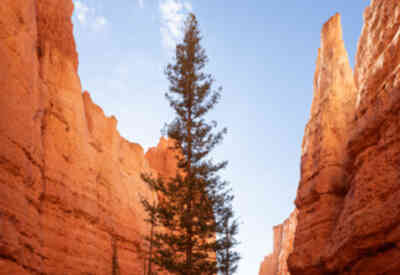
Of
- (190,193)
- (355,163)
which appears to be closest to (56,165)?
(190,193)

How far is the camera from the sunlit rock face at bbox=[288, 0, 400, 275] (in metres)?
10.2

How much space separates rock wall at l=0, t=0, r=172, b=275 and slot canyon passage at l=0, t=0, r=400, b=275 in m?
0.06

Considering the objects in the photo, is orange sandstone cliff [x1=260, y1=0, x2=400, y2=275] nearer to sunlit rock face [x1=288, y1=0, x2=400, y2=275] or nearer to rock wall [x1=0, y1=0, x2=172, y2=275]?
sunlit rock face [x1=288, y1=0, x2=400, y2=275]

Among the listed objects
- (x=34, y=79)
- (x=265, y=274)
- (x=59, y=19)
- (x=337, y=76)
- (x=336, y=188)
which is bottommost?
(x=265, y=274)

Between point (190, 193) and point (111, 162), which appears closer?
point (190, 193)

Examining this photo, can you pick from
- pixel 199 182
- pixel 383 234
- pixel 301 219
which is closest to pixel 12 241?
pixel 199 182

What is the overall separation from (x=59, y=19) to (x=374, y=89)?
15.1 metres

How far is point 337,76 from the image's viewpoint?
685 inches

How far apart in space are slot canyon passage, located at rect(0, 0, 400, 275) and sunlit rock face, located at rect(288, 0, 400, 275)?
0.05 m

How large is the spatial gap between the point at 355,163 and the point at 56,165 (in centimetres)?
1222

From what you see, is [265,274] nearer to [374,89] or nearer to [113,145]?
[113,145]

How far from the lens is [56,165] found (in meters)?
15.4

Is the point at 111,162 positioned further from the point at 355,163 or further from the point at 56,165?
the point at 355,163

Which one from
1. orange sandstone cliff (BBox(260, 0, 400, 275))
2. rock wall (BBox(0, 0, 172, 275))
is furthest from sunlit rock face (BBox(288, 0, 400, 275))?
rock wall (BBox(0, 0, 172, 275))
